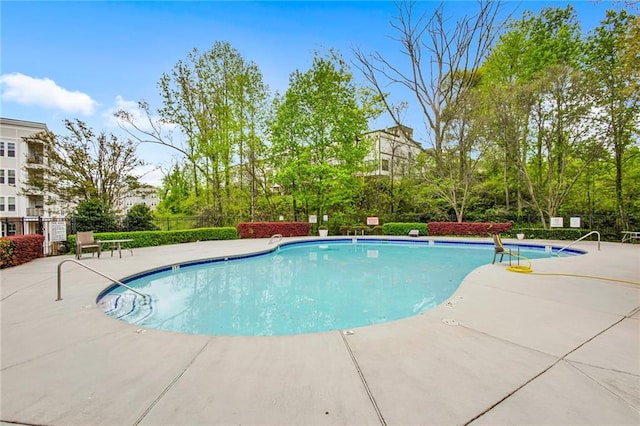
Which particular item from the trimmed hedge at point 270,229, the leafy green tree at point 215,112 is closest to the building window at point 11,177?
the leafy green tree at point 215,112

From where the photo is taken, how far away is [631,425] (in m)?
1.55

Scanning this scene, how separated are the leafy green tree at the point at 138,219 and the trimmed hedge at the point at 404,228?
487 inches

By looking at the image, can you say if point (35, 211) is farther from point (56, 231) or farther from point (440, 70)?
point (440, 70)

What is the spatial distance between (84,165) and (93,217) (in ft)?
12.8

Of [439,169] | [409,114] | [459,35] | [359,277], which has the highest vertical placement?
[459,35]

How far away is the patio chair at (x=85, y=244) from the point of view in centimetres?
798

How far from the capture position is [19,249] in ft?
23.2

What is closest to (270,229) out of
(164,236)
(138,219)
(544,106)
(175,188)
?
(164,236)

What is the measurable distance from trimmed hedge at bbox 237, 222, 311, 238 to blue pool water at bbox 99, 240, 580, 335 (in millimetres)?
5653

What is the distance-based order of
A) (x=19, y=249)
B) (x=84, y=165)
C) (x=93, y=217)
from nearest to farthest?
(x=19, y=249)
(x=93, y=217)
(x=84, y=165)

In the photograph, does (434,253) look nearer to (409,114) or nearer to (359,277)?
(359,277)

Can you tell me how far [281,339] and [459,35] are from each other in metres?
20.9

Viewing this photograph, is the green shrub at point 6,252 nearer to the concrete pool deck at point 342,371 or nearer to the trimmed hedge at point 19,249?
the trimmed hedge at point 19,249

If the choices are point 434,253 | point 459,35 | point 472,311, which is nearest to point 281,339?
point 472,311
